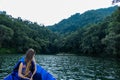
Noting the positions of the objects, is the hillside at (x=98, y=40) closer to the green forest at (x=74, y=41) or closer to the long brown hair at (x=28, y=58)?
the green forest at (x=74, y=41)

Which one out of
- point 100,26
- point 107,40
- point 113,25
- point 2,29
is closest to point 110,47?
point 107,40

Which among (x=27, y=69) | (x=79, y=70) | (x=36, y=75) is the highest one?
(x=27, y=69)

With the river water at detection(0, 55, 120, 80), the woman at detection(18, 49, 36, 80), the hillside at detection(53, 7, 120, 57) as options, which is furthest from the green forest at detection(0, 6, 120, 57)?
the woman at detection(18, 49, 36, 80)

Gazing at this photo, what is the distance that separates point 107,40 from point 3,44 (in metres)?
74.8

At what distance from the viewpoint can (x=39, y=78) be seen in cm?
943

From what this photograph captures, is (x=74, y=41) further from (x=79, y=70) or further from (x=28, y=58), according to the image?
(x=28, y=58)

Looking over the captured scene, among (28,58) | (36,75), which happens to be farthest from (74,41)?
(28,58)

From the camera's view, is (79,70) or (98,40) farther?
(98,40)

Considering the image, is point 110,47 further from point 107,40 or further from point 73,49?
point 73,49

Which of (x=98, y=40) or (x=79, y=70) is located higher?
(x=98, y=40)

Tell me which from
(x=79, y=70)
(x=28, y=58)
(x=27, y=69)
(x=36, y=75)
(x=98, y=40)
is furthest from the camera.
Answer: (x=98, y=40)

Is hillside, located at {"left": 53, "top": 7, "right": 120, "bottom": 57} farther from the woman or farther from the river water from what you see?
the woman

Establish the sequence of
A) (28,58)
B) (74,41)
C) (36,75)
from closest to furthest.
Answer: (28,58) → (36,75) → (74,41)

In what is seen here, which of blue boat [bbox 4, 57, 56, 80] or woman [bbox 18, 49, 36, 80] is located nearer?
woman [bbox 18, 49, 36, 80]
